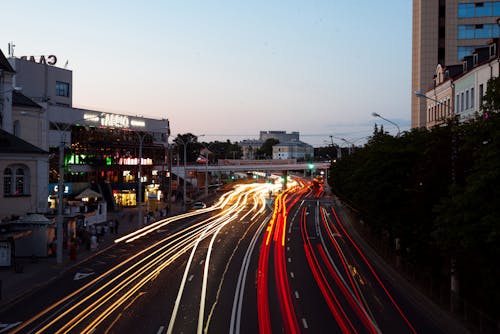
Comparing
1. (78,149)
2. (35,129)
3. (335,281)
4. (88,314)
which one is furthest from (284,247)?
(78,149)

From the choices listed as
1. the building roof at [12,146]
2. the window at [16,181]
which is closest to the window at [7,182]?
the window at [16,181]

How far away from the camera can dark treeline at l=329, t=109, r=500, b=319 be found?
17.1m

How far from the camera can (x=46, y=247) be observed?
40500 millimetres

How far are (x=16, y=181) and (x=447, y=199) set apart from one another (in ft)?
126

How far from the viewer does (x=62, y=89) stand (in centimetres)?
9169

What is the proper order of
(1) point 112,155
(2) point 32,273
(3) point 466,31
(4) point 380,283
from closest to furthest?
(4) point 380,283 < (2) point 32,273 < (3) point 466,31 < (1) point 112,155

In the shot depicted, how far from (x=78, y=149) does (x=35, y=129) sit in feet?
69.3

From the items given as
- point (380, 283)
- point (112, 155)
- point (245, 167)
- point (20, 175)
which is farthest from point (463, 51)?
point (245, 167)

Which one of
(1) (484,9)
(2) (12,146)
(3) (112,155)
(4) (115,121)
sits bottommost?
(2) (12,146)

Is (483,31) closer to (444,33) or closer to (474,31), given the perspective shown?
(474,31)

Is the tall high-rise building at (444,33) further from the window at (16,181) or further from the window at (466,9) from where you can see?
the window at (16,181)

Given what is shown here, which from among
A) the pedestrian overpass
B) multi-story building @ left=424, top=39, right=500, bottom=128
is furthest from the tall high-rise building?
the pedestrian overpass

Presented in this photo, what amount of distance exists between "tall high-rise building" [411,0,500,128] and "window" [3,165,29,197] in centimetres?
4558

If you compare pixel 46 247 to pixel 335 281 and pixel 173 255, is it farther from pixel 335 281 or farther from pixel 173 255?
pixel 335 281
